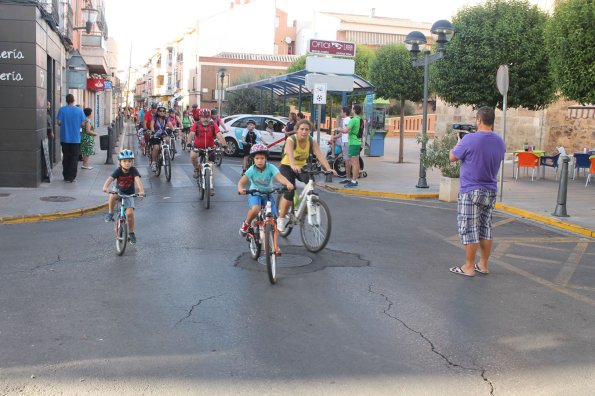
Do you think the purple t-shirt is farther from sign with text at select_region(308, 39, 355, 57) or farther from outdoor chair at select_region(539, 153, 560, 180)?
outdoor chair at select_region(539, 153, 560, 180)

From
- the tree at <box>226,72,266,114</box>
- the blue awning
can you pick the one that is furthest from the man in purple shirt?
the tree at <box>226,72,266,114</box>

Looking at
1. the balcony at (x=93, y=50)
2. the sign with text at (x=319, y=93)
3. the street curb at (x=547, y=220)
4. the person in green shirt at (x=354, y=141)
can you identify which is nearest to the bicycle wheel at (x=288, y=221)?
the street curb at (x=547, y=220)

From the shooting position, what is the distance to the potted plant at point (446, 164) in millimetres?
13016

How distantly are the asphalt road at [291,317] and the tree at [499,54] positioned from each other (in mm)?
10171

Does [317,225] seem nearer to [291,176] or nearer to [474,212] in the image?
[291,176]

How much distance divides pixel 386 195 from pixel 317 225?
20.5 ft

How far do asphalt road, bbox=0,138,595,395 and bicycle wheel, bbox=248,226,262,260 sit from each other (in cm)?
12

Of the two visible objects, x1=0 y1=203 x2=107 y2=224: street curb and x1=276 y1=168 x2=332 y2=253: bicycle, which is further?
x1=0 y1=203 x2=107 y2=224: street curb

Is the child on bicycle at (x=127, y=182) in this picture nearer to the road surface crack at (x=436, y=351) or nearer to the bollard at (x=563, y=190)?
the road surface crack at (x=436, y=351)

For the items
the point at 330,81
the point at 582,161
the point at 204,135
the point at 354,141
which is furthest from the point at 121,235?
Result: the point at 582,161

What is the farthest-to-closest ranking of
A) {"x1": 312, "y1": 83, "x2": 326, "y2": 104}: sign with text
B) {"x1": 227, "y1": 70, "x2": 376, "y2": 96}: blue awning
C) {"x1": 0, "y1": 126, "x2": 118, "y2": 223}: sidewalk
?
{"x1": 227, "y1": 70, "x2": 376, "y2": 96}: blue awning < {"x1": 312, "y1": 83, "x2": 326, "y2": 104}: sign with text < {"x1": 0, "y1": 126, "x2": 118, "y2": 223}: sidewalk

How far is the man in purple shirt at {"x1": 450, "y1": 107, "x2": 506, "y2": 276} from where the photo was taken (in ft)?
22.1

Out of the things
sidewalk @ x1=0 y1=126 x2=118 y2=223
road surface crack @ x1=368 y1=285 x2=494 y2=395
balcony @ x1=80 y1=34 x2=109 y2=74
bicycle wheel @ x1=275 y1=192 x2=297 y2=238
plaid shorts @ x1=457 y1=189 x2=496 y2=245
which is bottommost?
road surface crack @ x1=368 y1=285 x2=494 y2=395

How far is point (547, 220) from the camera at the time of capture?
10.7 metres
